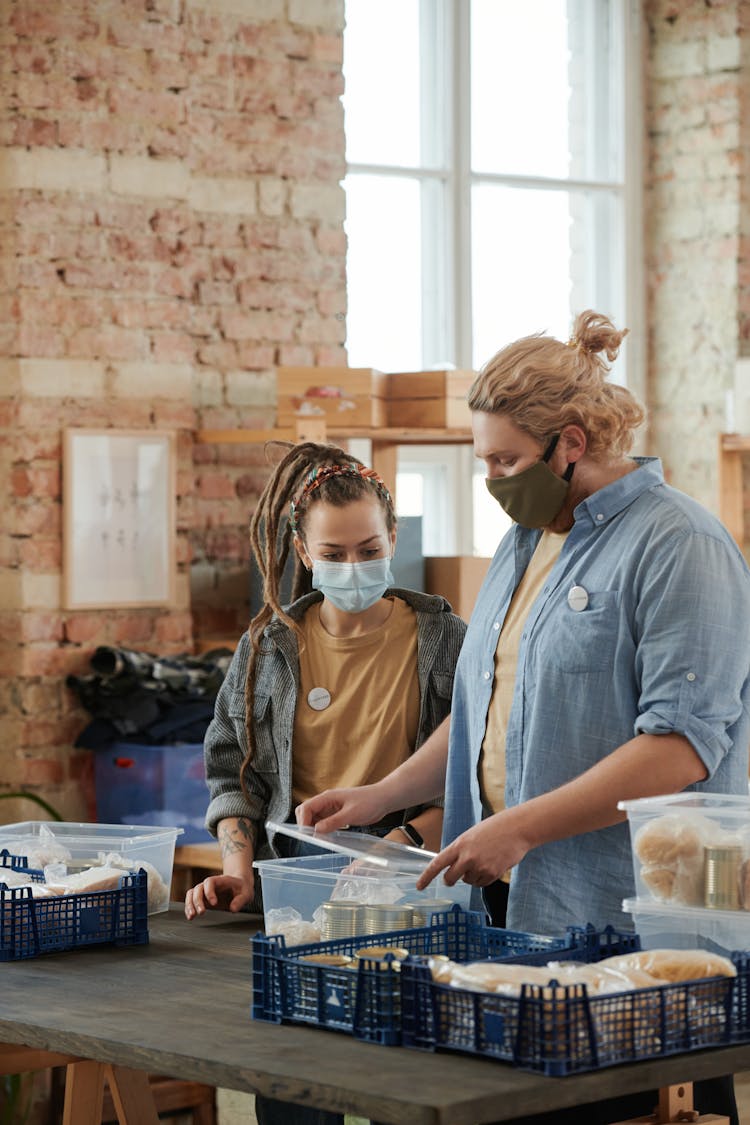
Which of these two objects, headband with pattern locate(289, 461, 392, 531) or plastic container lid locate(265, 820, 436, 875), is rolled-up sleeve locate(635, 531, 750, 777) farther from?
headband with pattern locate(289, 461, 392, 531)

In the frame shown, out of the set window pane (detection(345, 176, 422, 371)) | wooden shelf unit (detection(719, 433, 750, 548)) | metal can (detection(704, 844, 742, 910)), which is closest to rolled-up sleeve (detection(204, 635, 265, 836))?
metal can (detection(704, 844, 742, 910))

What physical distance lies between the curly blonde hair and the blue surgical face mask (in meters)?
0.40

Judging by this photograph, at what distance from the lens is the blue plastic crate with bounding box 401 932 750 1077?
4.94 ft

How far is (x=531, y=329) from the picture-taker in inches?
222

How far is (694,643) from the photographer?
1989 mm

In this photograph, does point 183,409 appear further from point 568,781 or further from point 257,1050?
point 257,1050

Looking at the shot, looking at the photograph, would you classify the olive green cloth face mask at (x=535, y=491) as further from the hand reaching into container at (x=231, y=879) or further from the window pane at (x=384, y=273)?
the window pane at (x=384, y=273)

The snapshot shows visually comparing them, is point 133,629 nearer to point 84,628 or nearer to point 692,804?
point 84,628

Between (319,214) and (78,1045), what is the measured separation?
3426 millimetres

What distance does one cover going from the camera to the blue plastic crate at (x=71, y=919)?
2.16m

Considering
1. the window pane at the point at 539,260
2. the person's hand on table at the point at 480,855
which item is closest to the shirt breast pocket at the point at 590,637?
the person's hand on table at the point at 480,855

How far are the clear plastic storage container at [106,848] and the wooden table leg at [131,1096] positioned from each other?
0.98 feet

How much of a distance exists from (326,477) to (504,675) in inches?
19.3

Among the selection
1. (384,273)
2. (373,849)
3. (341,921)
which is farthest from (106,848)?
(384,273)
